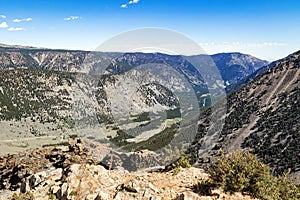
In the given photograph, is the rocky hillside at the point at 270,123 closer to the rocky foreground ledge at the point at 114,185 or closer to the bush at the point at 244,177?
the rocky foreground ledge at the point at 114,185

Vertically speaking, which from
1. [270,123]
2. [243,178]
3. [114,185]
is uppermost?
[243,178]

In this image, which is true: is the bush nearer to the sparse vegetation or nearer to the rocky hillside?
the sparse vegetation

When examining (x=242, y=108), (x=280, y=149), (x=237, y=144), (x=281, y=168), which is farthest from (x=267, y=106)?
(x=281, y=168)

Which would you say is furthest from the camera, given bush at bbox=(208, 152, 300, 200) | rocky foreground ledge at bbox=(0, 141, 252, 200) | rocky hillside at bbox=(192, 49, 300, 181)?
rocky hillside at bbox=(192, 49, 300, 181)

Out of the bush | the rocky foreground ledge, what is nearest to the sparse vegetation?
the bush

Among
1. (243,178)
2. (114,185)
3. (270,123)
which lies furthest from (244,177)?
(270,123)

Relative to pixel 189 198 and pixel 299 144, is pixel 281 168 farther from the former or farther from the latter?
pixel 189 198

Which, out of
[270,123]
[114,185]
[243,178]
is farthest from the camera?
[270,123]

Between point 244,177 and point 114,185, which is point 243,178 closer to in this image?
point 244,177

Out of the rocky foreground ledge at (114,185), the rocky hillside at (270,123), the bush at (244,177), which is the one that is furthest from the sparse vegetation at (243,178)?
the rocky hillside at (270,123)
